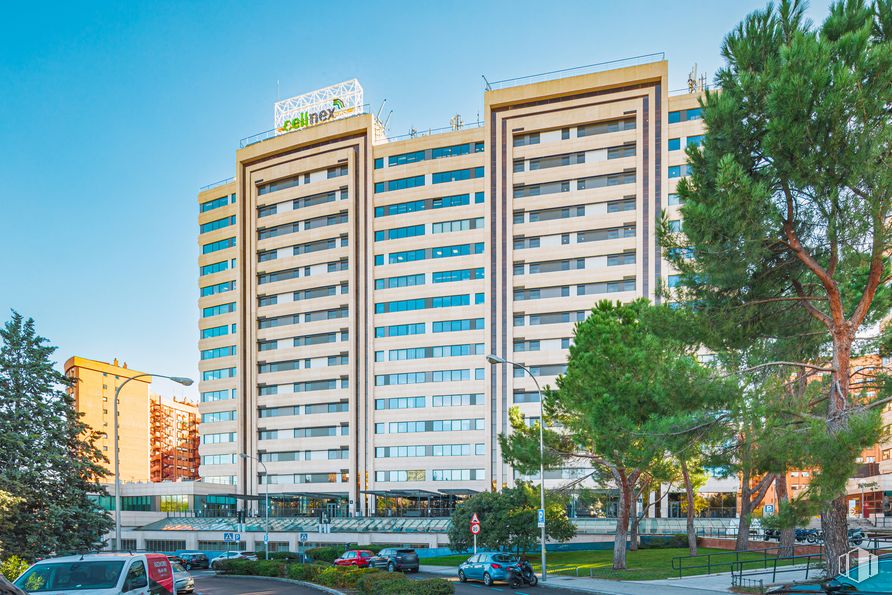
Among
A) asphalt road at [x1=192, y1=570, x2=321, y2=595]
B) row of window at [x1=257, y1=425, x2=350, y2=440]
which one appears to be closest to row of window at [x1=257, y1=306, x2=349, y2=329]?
row of window at [x1=257, y1=425, x2=350, y2=440]

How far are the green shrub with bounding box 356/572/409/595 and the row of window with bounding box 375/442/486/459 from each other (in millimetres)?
50870

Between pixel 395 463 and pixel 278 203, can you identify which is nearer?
A: pixel 395 463

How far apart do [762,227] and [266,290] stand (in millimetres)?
74932

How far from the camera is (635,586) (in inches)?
1117

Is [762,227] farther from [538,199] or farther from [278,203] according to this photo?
[278,203]

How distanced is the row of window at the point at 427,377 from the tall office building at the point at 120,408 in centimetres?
6788

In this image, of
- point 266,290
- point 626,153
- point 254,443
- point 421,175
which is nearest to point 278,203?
point 266,290

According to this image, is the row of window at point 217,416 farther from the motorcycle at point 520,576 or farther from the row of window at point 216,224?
the motorcycle at point 520,576

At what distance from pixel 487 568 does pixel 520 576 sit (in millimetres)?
1654

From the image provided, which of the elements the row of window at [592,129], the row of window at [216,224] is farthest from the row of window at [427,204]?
the row of window at [216,224]

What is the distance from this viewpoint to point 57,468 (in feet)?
99.2

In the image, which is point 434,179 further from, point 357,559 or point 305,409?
point 357,559

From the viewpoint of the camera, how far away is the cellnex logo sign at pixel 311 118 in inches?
3433

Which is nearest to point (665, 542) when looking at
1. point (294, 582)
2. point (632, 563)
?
point (632, 563)
